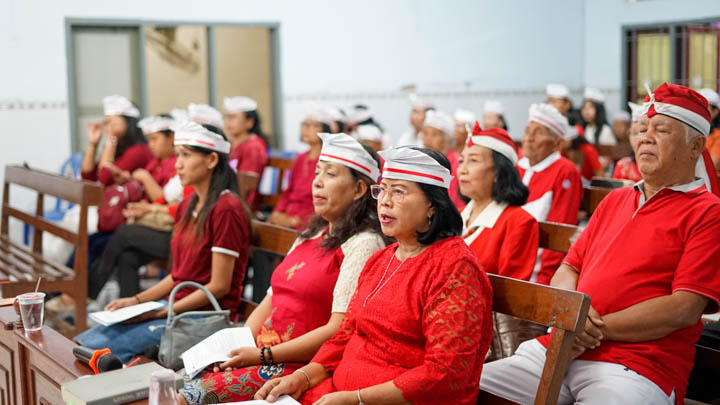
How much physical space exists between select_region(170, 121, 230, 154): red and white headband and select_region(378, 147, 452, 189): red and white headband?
1.34m

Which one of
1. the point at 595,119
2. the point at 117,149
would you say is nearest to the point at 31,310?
the point at 117,149

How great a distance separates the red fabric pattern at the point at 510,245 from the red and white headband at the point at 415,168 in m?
0.72

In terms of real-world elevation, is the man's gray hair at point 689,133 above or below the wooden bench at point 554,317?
above

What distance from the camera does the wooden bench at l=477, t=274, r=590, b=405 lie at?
2.04m

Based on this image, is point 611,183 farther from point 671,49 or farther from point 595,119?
point 671,49

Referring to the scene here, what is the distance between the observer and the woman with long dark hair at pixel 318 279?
2.49 m

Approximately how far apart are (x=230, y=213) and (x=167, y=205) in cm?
193

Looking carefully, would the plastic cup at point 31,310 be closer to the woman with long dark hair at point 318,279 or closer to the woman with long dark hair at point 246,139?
the woman with long dark hair at point 318,279

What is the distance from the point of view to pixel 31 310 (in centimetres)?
250

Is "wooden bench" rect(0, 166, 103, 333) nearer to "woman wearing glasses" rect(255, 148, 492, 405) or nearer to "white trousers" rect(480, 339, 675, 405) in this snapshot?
"woman wearing glasses" rect(255, 148, 492, 405)

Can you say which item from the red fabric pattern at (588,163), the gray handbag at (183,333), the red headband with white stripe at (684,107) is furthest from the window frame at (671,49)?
the gray handbag at (183,333)

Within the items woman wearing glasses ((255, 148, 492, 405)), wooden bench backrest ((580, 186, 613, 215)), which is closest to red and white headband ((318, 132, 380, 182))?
woman wearing glasses ((255, 148, 492, 405))

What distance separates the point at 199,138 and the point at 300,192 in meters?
2.10

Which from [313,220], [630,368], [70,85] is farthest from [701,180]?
[70,85]
